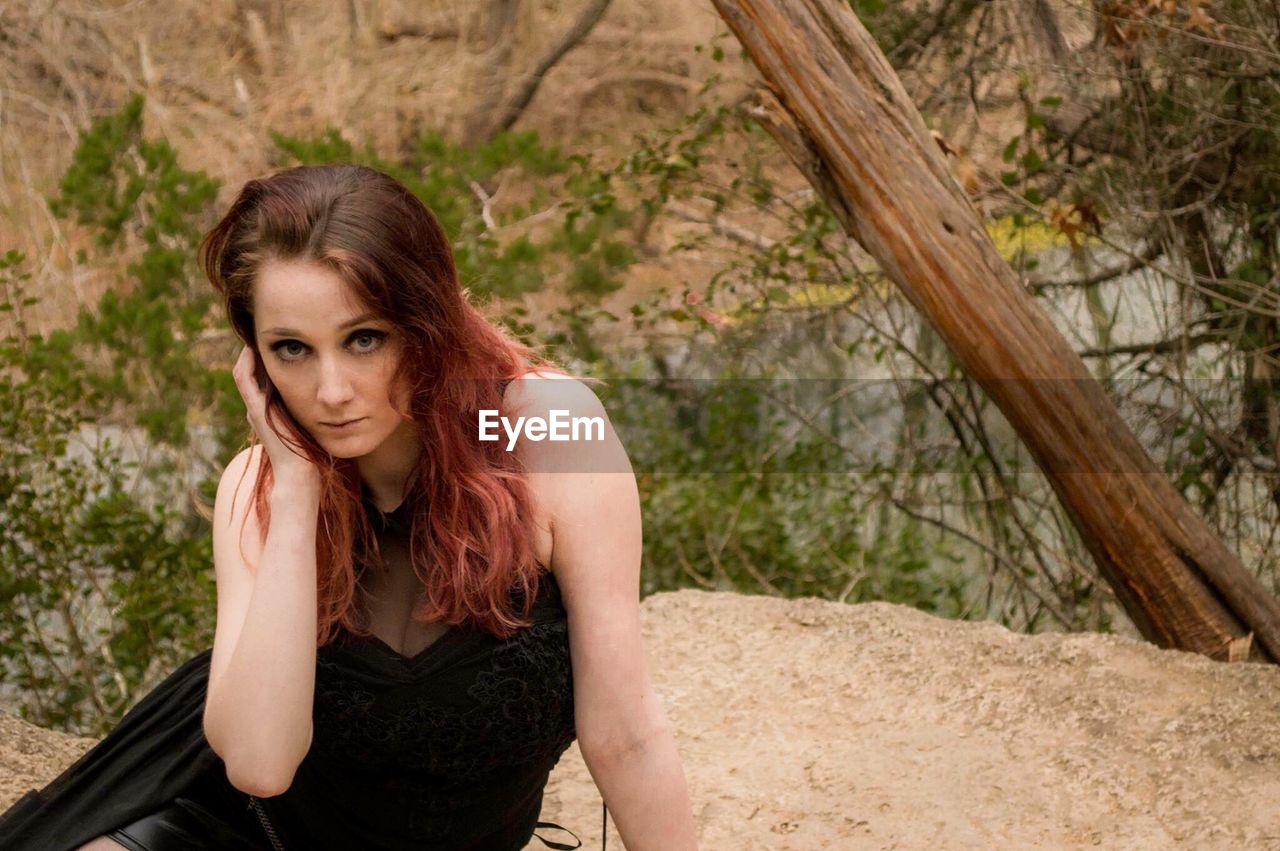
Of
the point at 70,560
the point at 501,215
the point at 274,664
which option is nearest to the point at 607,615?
the point at 274,664

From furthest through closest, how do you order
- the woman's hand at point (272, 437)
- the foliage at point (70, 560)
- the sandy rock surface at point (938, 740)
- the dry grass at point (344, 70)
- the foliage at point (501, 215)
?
the dry grass at point (344, 70) → the foliage at point (501, 215) → the foliage at point (70, 560) → the sandy rock surface at point (938, 740) → the woman's hand at point (272, 437)

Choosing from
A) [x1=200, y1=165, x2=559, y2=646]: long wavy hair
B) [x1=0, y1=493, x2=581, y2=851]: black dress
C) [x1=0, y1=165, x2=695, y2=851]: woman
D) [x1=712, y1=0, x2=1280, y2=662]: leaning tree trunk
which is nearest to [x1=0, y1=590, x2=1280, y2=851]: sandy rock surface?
[x1=712, y1=0, x2=1280, y2=662]: leaning tree trunk

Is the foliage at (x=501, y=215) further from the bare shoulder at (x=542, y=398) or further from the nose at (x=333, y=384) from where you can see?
the nose at (x=333, y=384)

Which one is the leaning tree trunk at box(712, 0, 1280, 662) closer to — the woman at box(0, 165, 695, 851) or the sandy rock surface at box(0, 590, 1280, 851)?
the sandy rock surface at box(0, 590, 1280, 851)

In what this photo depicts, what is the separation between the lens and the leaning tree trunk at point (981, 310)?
3.08 m

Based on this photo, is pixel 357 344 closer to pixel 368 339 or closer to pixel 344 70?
pixel 368 339

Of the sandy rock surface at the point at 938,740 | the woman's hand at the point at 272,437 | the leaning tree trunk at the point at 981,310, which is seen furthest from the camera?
the leaning tree trunk at the point at 981,310

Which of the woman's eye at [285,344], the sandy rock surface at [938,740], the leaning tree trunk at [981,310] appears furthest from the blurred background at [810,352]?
the woman's eye at [285,344]

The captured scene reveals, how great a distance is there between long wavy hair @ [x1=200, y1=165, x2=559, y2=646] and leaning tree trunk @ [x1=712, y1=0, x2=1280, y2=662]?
1516mm

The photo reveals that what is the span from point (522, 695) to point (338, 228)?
65 centimetres

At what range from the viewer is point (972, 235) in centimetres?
312

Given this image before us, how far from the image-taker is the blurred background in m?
3.96

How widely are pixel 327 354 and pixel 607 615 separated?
1.63 ft

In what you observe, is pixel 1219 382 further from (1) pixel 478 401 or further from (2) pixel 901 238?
(1) pixel 478 401
